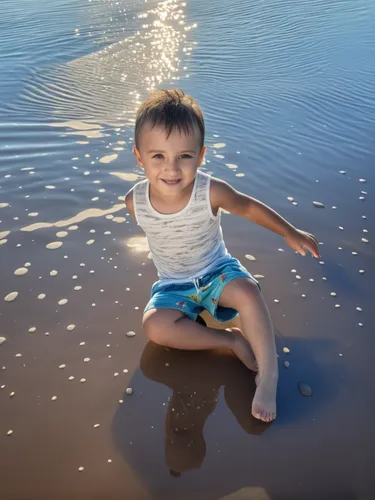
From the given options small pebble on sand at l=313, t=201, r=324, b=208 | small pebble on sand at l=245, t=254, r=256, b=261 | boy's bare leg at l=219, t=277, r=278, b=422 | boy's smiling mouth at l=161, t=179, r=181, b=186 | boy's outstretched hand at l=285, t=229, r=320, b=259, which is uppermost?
boy's smiling mouth at l=161, t=179, r=181, b=186

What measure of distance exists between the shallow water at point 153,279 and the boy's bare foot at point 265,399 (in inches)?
2.2

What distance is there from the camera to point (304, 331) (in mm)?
2648

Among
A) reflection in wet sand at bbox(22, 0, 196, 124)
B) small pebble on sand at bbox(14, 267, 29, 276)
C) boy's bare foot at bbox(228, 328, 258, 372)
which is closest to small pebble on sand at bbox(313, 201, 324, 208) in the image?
boy's bare foot at bbox(228, 328, 258, 372)

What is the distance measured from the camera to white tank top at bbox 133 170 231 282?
2527 mm

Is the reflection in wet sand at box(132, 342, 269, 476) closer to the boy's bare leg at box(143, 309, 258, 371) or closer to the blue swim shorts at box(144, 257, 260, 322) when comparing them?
the boy's bare leg at box(143, 309, 258, 371)

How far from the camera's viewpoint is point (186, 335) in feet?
8.07

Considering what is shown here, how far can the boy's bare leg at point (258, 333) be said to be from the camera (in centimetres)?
220

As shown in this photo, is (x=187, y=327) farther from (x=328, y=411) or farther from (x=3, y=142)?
(x=3, y=142)

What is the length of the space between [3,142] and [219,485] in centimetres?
379

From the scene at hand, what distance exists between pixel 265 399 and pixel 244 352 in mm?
300

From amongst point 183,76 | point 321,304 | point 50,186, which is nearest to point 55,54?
point 183,76

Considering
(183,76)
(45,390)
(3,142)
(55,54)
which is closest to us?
(45,390)

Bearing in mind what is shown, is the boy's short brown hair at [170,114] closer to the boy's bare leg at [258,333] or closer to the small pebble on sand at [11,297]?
the boy's bare leg at [258,333]

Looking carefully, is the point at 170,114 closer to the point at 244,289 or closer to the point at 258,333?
the point at 244,289
